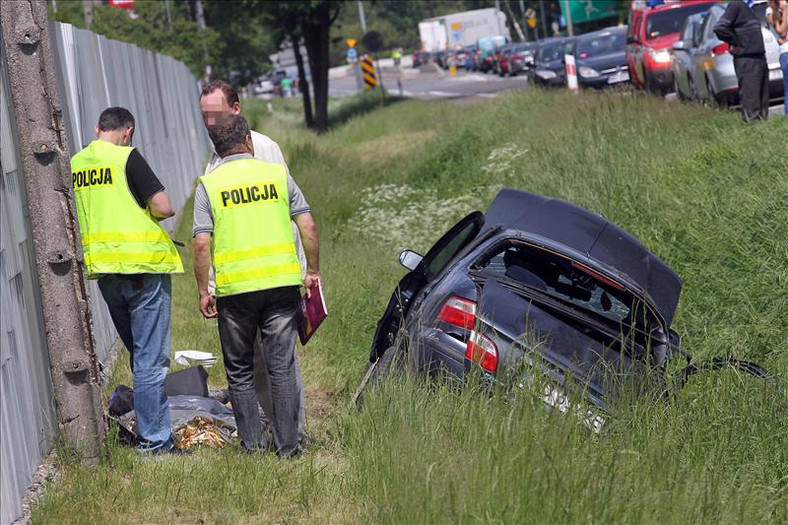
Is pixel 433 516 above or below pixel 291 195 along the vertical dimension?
below

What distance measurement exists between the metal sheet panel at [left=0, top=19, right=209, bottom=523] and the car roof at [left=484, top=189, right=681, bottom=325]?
7.95 feet

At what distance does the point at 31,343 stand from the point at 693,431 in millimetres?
3152

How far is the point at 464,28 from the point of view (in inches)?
4129

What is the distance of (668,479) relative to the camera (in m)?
5.01

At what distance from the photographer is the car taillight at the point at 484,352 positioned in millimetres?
5992

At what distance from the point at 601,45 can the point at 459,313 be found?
26.2m

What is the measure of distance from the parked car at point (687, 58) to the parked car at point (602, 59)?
817cm

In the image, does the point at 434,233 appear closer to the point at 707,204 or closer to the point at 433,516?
the point at 707,204

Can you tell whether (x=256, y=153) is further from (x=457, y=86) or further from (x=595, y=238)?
(x=457, y=86)

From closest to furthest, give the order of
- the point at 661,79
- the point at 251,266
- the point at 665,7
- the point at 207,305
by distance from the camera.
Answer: the point at 251,266
the point at 207,305
the point at 661,79
the point at 665,7

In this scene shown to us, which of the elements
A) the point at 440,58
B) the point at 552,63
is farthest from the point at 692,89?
the point at 440,58

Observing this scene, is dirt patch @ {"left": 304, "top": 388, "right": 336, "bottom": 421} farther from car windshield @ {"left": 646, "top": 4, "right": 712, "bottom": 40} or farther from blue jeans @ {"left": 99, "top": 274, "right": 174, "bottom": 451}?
car windshield @ {"left": 646, "top": 4, "right": 712, "bottom": 40}

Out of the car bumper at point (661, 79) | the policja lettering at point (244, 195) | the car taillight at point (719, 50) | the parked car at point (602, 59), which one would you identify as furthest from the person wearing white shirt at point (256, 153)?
the parked car at point (602, 59)

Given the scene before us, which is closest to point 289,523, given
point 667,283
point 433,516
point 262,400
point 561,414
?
point 433,516
